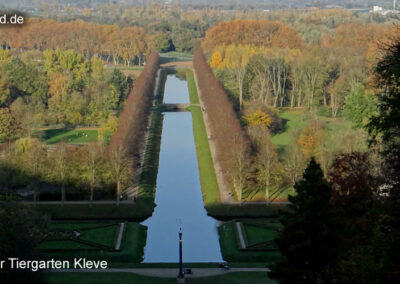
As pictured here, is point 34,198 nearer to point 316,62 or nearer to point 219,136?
point 219,136

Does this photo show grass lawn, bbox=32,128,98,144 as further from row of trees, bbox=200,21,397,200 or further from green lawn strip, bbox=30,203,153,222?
green lawn strip, bbox=30,203,153,222

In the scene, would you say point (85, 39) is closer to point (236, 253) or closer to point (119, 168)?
point (119, 168)

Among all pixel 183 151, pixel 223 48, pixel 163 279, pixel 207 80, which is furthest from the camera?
pixel 223 48

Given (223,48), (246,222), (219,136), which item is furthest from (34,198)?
(223,48)

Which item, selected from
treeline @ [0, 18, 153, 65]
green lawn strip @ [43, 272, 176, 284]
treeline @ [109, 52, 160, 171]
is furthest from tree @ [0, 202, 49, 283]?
treeline @ [0, 18, 153, 65]

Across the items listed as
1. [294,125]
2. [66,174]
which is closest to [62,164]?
[66,174]

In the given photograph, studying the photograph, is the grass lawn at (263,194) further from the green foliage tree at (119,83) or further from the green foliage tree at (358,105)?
the green foliage tree at (119,83)

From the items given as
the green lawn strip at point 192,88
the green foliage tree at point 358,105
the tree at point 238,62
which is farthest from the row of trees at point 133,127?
the green foliage tree at point 358,105
